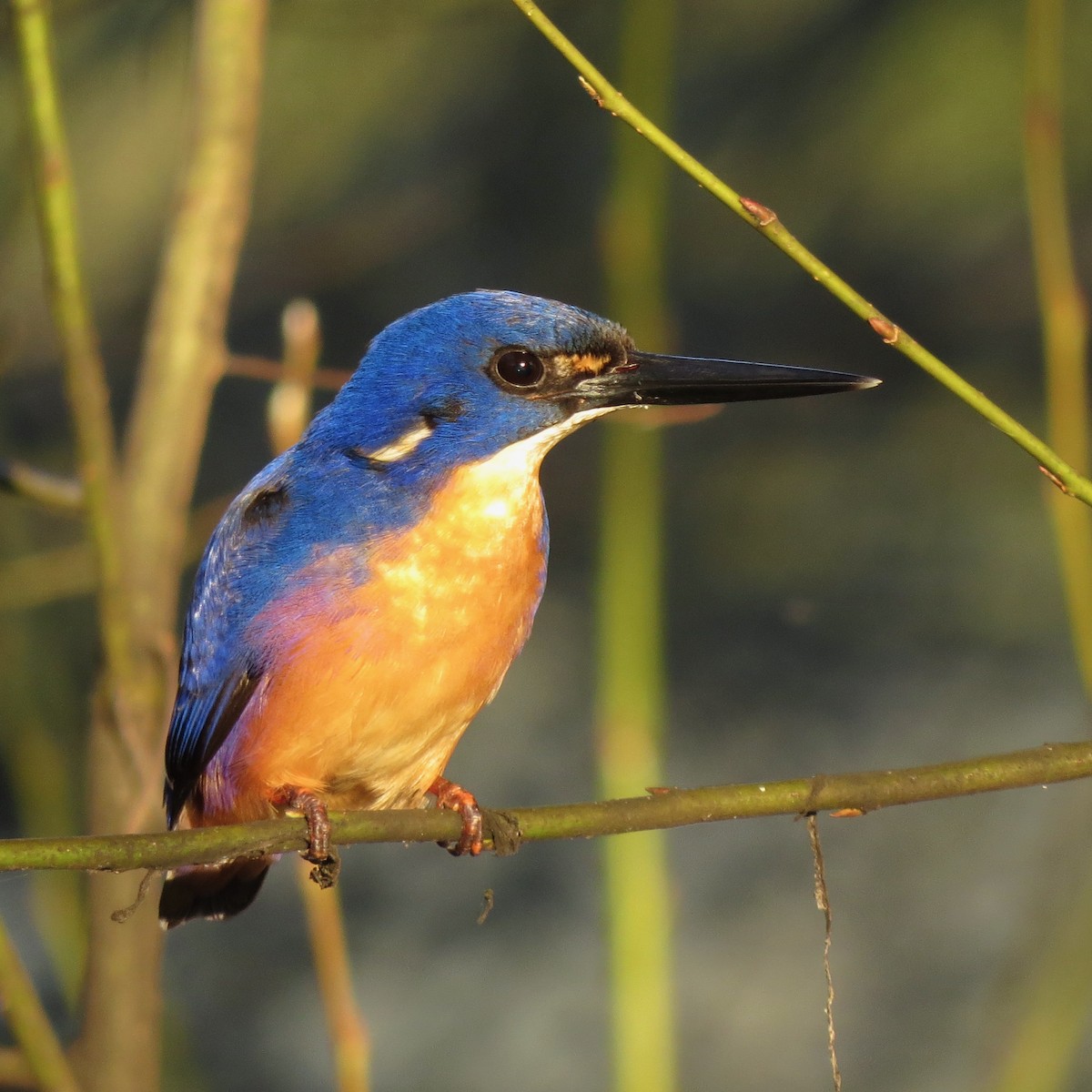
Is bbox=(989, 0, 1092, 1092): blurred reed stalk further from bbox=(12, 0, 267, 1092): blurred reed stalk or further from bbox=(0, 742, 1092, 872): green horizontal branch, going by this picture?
bbox=(12, 0, 267, 1092): blurred reed stalk

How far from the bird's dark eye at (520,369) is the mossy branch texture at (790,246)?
82 cm

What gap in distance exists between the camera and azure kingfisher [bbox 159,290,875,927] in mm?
2301

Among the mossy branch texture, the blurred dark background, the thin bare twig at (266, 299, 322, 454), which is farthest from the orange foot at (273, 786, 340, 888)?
Answer: the blurred dark background

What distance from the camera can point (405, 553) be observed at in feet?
7.60

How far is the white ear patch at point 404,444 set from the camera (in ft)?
8.05

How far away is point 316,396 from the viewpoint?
5.11 metres

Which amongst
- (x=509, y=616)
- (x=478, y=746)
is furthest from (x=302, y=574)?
(x=478, y=746)

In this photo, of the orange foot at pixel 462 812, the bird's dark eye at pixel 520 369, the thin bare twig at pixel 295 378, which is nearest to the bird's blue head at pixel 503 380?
the bird's dark eye at pixel 520 369

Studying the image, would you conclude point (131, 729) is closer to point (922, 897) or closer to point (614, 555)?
point (614, 555)

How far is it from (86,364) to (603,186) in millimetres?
2684

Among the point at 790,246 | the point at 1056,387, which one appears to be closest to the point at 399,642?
the point at 790,246

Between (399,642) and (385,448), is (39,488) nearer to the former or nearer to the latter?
(385,448)

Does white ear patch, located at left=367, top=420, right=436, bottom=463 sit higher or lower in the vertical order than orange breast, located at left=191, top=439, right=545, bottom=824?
higher

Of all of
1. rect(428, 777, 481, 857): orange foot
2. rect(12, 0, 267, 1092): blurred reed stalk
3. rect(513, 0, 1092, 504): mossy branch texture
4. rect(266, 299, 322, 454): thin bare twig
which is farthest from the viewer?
rect(266, 299, 322, 454): thin bare twig
